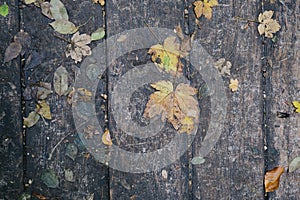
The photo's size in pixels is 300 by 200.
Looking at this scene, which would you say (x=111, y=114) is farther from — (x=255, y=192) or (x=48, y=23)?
(x=255, y=192)

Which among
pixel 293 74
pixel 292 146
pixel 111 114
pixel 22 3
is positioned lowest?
pixel 292 146

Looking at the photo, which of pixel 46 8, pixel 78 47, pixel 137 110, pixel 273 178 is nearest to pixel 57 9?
pixel 46 8

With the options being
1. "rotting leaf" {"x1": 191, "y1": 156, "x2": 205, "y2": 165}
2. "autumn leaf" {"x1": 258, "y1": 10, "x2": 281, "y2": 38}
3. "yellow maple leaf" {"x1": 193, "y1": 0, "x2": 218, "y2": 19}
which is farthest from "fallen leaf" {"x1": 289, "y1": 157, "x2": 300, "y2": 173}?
"yellow maple leaf" {"x1": 193, "y1": 0, "x2": 218, "y2": 19}

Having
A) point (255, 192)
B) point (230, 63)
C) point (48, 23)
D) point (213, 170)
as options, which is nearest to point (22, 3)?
point (48, 23)

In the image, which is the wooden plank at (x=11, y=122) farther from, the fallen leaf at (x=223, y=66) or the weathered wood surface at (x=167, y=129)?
the fallen leaf at (x=223, y=66)

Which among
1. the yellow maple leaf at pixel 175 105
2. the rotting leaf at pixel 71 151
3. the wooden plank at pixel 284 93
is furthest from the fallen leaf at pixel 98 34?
the wooden plank at pixel 284 93

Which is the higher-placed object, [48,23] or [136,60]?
[48,23]
